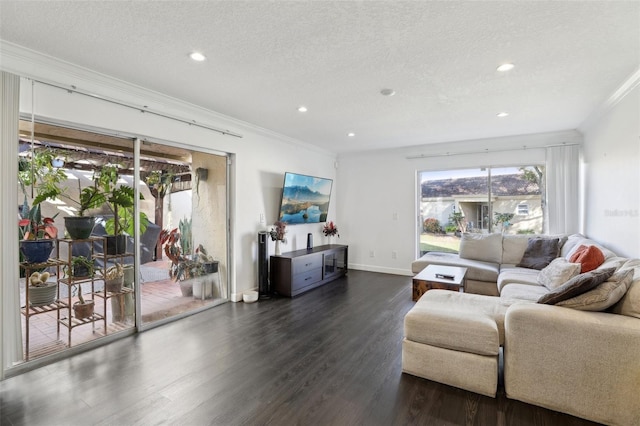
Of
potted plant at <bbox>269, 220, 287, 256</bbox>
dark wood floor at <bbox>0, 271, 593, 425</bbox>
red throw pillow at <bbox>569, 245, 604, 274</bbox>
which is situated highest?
potted plant at <bbox>269, 220, 287, 256</bbox>

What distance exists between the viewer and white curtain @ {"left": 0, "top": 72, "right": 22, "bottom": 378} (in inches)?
82.0

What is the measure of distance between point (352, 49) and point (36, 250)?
2977mm

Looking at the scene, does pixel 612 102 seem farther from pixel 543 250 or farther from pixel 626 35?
pixel 543 250

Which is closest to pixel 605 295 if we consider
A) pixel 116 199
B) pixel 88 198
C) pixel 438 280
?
pixel 438 280

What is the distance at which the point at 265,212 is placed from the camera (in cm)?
448

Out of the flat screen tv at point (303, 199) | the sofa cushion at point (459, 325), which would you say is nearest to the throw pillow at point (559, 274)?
the sofa cushion at point (459, 325)

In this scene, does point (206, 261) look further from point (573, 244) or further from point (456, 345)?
point (573, 244)

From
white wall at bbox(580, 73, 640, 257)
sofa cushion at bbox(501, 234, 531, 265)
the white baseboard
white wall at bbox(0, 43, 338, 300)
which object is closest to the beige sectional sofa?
white wall at bbox(580, 73, 640, 257)

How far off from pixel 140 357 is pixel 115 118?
7.11ft

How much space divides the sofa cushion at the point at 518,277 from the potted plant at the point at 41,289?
4.43 m

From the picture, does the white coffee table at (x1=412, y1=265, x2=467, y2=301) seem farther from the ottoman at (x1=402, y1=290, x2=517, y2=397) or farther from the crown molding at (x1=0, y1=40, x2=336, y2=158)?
the crown molding at (x1=0, y1=40, x2=336, y2=158)

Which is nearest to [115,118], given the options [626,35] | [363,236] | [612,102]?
[626,35]

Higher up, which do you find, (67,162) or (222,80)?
(222,80)

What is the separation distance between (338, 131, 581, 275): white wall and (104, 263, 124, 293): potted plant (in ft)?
13.7
